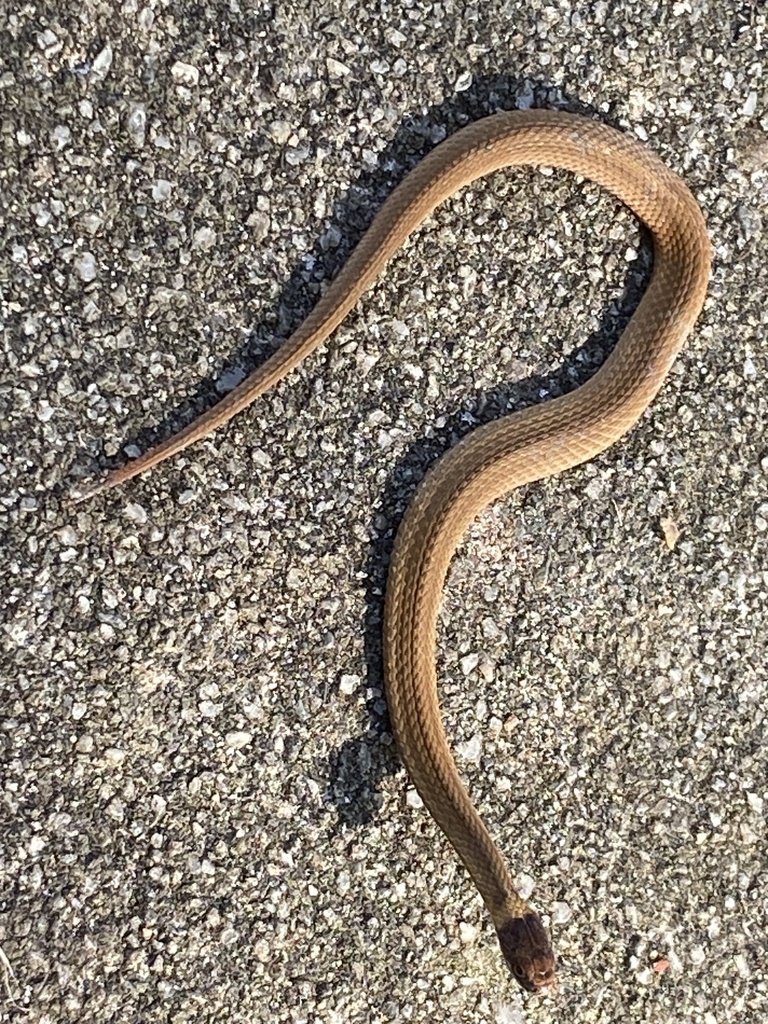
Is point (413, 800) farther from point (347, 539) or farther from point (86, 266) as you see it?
point (86, 266)

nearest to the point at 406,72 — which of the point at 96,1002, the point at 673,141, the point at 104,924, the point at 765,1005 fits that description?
the point at 673,141

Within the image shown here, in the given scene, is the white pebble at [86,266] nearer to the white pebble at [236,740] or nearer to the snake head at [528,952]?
the white pebble at [236,740]

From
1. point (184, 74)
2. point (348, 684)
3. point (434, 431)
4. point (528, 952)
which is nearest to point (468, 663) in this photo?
point (348, 684)

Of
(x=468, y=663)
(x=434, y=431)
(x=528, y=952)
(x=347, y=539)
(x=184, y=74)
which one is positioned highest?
(x=184, y=74)

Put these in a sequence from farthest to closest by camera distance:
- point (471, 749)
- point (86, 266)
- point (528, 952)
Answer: point (471, 749)
point (86, 266)
point (528, 952)

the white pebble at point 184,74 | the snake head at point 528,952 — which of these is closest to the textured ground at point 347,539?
the white pebble at point 184,74

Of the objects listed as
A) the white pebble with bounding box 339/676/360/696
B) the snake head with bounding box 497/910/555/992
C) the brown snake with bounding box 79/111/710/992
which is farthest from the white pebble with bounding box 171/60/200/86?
the snake head with bounding box 497/910/555/992

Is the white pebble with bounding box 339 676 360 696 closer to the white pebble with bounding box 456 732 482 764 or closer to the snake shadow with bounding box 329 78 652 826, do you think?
the snake shadow with bounding box 329 78 652 826
